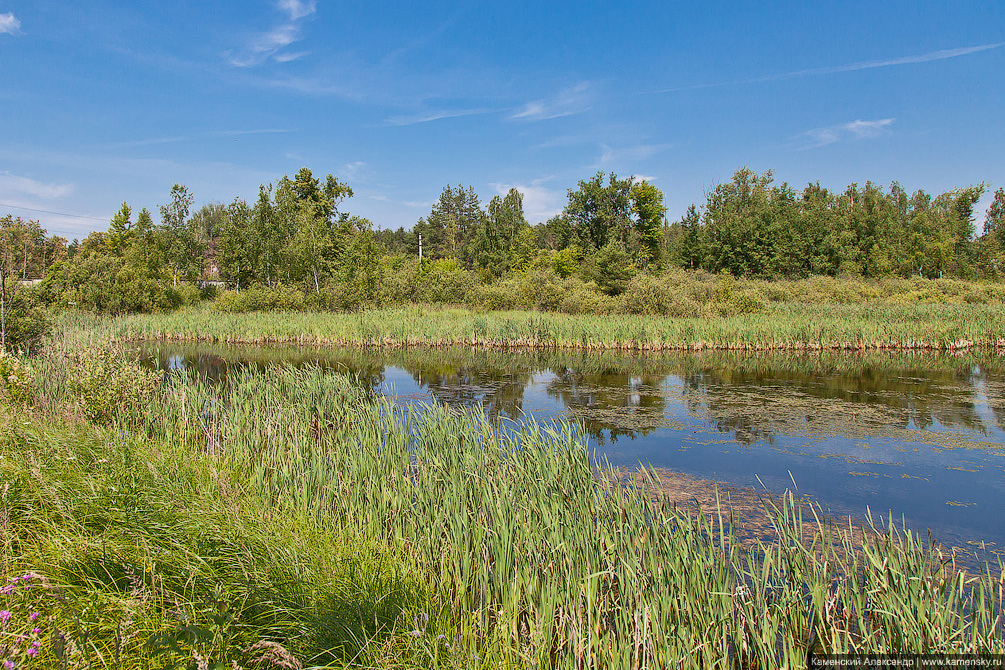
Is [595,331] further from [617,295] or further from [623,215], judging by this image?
[623,215]

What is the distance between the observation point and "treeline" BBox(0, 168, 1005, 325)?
2994 cm

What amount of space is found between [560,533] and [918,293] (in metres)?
38.3

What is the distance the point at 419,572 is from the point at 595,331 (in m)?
17.2

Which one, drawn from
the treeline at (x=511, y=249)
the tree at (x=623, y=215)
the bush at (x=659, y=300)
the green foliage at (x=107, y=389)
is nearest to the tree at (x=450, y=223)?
the treeline at (x=511, y=249)

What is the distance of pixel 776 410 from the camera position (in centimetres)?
1034

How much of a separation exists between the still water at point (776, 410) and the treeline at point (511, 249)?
10.2 m

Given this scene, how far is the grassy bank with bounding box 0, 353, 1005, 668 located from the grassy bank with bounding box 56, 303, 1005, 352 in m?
15.7

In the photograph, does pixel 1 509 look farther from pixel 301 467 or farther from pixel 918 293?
pixel 918 293

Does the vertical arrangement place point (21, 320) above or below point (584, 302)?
below

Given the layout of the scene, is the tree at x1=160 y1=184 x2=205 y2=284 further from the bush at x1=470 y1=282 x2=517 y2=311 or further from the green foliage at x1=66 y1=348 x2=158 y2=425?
the green foliage at x1=66 y1=348 x2=158 y2=425

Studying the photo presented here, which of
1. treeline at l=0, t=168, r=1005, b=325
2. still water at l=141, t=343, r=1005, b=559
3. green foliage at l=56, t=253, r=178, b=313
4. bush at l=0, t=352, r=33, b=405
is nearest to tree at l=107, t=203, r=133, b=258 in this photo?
treeline at l=0, t=168, r=1005, b=325

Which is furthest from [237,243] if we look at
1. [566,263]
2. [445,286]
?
[566,263]

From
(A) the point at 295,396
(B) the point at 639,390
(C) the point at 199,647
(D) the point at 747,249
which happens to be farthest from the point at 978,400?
(D) the point at 747,249

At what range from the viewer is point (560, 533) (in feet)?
11.7
